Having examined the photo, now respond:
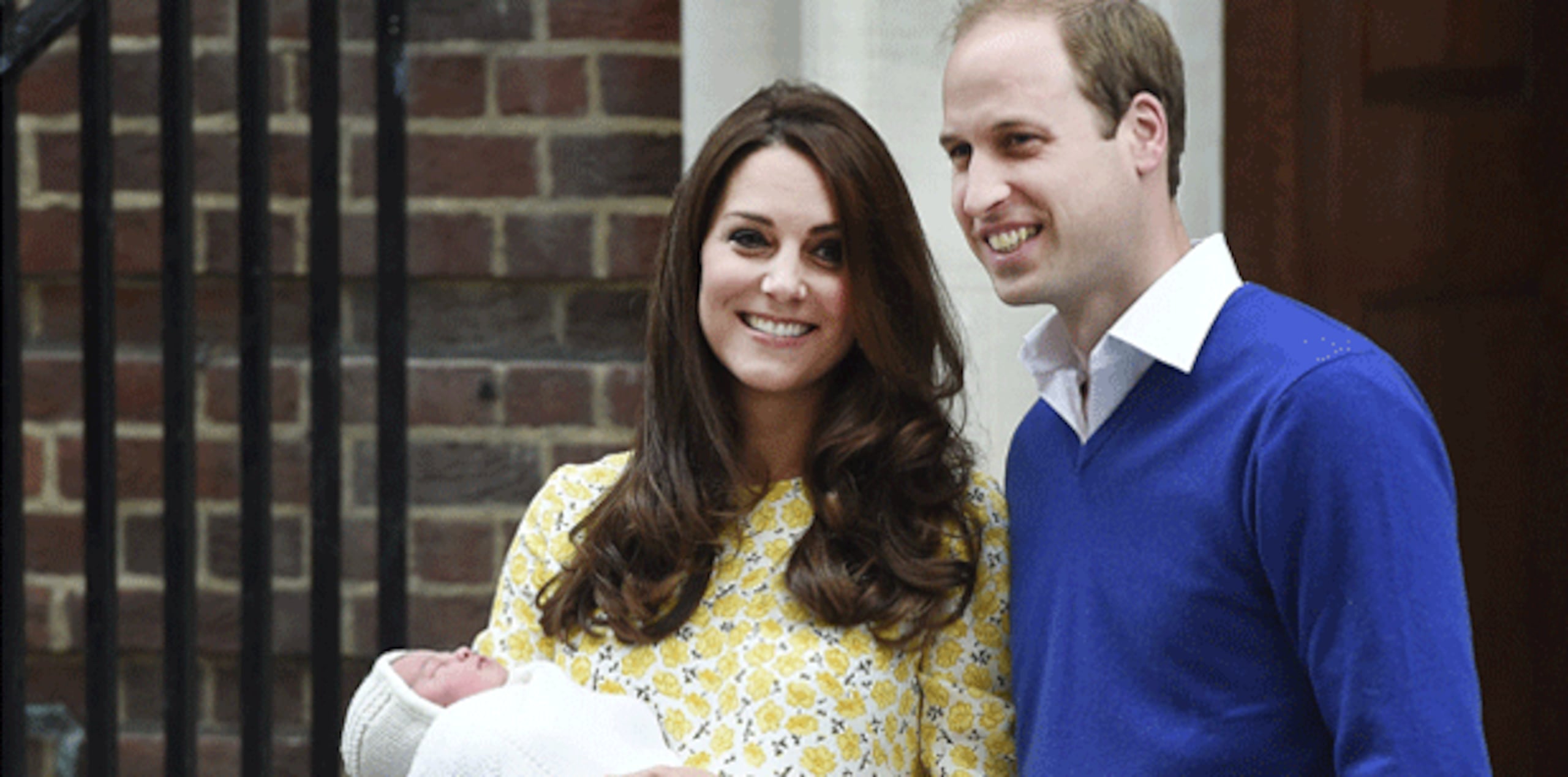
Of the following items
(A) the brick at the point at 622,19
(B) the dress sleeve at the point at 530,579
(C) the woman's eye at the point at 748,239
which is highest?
(A) the brick at the point at 622,19

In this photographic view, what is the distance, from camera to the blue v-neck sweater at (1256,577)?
1463 millimetres

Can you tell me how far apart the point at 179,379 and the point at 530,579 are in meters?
0.51

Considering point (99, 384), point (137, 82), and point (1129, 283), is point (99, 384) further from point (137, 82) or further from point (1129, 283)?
point (1129, 283)

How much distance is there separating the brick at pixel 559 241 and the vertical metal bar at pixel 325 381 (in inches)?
15.7

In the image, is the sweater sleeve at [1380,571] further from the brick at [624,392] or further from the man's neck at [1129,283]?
the brick at [624,392]

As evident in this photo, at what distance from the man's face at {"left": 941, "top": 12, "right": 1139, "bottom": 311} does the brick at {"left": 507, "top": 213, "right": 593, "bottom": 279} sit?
1119 mm

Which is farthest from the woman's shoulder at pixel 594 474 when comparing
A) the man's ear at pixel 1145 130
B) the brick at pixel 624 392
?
the man's ear at pixel 1145 130

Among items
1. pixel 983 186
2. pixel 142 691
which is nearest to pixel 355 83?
pixel 142 691

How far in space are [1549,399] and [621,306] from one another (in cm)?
153

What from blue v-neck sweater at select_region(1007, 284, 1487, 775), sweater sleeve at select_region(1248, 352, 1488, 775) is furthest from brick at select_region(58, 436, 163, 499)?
sweater sleeve at select_region(1248, 352, 1488, 775)

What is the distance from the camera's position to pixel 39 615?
286 centimetres

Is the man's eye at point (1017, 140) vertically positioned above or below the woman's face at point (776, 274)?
above

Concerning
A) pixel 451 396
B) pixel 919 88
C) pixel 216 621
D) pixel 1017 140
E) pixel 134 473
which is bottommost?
pixel 216 621

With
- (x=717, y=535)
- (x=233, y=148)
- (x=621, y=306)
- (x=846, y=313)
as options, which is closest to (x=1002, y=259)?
(x=846, y=313)
